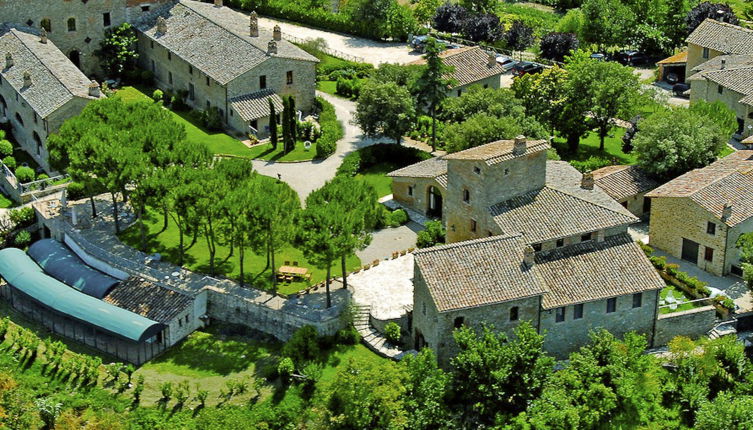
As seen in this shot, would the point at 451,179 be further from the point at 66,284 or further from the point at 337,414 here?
the point at 66,284

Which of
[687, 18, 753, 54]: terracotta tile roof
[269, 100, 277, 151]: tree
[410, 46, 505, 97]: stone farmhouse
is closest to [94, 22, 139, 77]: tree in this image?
[269, 100, 277, 151]: tree

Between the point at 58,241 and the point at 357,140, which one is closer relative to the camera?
the point at 58,241

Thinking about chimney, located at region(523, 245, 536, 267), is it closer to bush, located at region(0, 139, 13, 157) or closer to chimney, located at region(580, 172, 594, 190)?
chimney, located at region(580, 172, 594, 190)

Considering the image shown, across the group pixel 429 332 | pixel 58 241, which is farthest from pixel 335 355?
pixel 58 241

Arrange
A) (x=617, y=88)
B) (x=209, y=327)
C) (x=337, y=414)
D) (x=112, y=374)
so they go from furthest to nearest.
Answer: (x=617, y=88)
(x=209, y=327)
(x=112, y=374)
(x=337, y=414)

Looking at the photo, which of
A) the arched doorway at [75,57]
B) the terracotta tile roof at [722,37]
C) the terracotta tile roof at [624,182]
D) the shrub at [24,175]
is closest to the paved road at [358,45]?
the arched doorway at [75,57]

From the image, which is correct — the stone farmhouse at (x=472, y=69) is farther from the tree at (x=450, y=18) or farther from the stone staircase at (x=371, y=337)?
the stone staircase at (x=371, y=337)

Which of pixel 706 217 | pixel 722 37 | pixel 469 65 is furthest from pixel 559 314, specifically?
pixel 722 37
